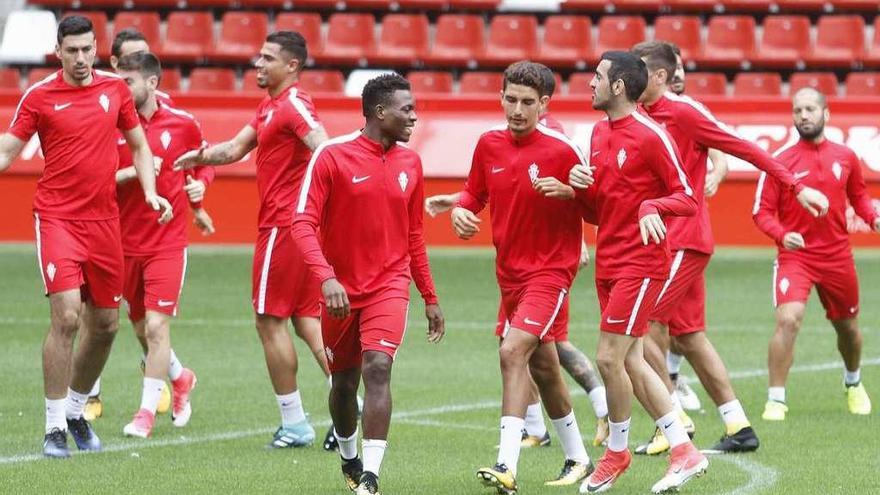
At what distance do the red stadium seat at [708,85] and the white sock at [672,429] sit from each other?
1421cm

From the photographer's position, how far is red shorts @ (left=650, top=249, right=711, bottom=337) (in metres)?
9.41

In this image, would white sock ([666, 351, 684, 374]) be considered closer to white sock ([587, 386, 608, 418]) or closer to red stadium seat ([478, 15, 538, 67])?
white sock ([587, 386, 608, 418])

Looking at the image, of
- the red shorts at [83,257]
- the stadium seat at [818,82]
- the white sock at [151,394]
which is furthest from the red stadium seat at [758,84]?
the red shorts at [83,257]

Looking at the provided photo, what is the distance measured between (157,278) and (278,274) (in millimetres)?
1210

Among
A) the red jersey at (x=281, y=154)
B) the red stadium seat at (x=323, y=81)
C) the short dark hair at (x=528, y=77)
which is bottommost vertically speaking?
the red stadium seat at (x=323, y=81)

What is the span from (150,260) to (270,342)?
1.25 metres

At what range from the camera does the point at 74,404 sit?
33.1 feet

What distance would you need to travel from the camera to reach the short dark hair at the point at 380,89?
831 centimetres

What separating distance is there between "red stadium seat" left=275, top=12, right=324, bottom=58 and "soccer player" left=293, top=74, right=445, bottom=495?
15.9 metres

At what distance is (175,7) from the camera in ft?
83.7

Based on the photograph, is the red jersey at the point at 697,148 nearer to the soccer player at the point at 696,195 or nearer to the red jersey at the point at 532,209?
the soccer player at the point at 696,195

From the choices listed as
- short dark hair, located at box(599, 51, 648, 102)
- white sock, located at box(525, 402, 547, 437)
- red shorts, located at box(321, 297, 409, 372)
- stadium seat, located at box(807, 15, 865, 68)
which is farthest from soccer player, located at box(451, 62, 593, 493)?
stadium seat, located at box(807, 15, 865, 68)

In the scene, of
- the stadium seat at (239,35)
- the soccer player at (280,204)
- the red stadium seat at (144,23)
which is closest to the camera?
the soccer player at (280,204)

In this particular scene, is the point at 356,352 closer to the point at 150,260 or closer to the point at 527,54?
the point at 150,260
